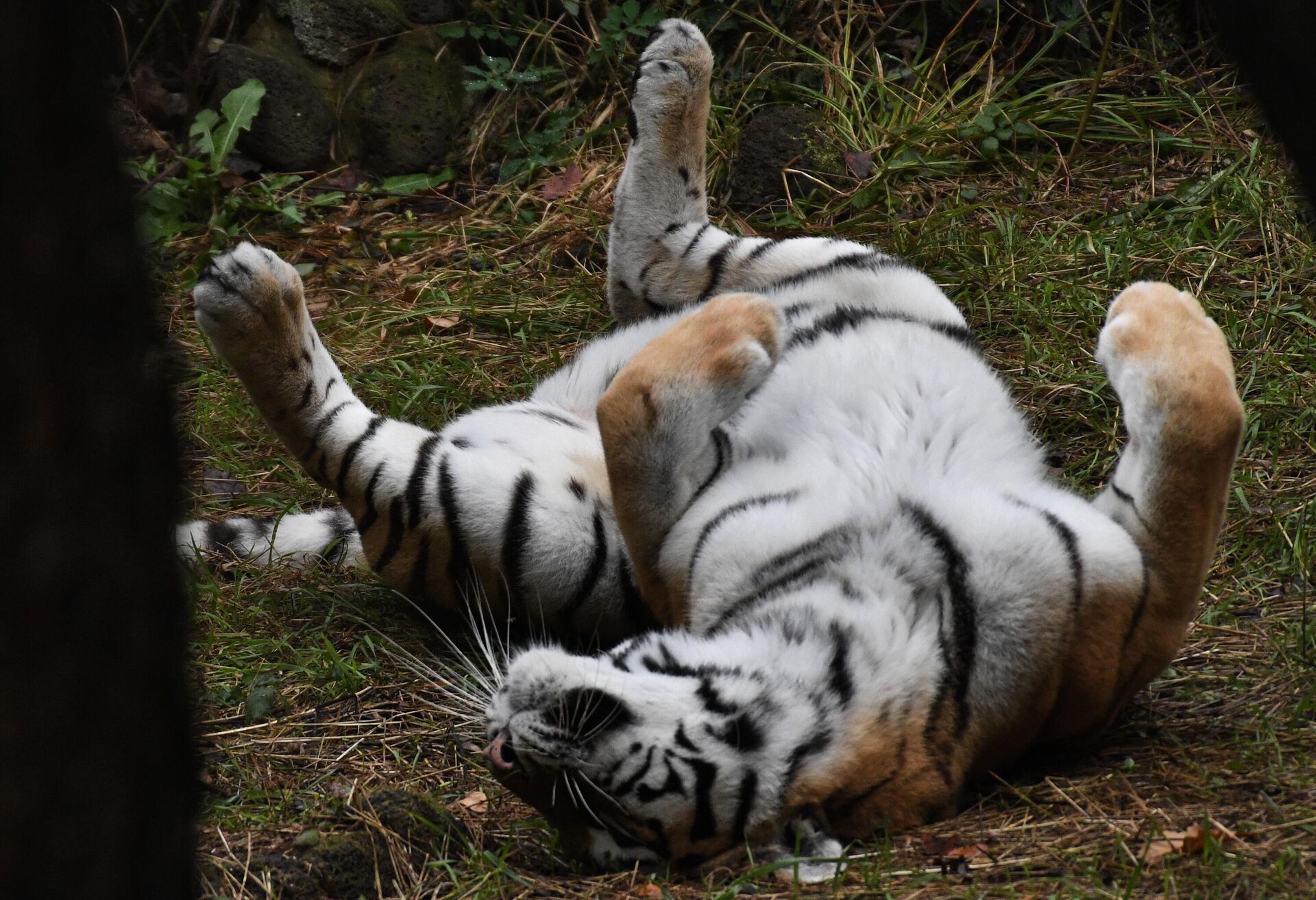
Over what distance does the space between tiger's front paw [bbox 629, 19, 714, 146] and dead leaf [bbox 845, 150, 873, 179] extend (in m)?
0.90

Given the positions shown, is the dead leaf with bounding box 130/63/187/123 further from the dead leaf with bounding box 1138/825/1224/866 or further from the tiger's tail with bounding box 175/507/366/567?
the dead leaf with bounding box 1138/825/1224/866

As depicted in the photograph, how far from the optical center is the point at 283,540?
9.66 ft

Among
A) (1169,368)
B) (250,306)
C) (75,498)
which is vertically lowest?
(250,306)

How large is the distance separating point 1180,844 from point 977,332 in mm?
1883

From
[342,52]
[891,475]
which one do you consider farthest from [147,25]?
[891,475]

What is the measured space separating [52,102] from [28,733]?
0.36m

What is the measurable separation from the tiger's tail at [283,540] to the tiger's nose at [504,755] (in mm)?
1218

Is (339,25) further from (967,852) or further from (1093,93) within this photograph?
(967,852)

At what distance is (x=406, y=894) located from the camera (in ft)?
5.92

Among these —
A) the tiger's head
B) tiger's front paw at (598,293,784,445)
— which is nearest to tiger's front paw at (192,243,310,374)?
tiger's front paw at (598,293,784,445)

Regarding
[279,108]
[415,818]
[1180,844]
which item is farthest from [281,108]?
[1180,844]

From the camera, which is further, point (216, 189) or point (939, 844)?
point (216, 189)

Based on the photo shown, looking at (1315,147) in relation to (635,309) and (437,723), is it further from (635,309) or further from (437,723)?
(635,309)

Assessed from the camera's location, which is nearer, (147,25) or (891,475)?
(891,475)
